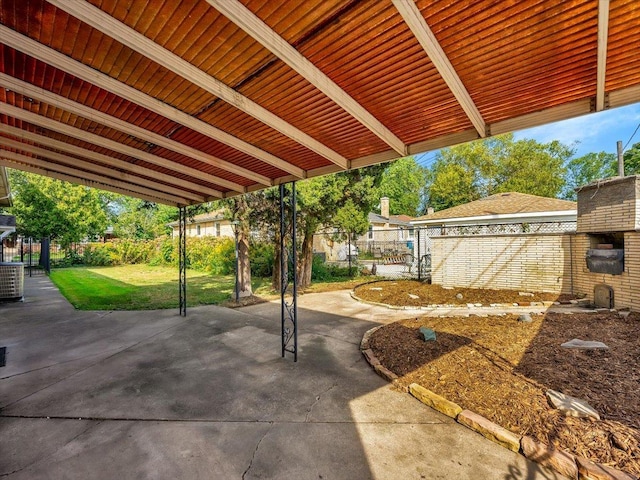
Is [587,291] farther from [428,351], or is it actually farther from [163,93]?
[163,93]

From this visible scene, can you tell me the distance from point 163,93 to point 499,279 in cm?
993

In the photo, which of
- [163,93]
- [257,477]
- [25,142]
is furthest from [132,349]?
[163,93]

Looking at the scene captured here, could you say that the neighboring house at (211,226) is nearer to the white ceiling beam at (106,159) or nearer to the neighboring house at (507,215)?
the neighboring house at (507,215)

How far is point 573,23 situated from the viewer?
2000 millimetres

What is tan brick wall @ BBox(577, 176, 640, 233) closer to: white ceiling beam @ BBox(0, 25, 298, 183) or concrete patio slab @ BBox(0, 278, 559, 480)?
concrete patio slab @ BBox(0, 278, 559, 480)

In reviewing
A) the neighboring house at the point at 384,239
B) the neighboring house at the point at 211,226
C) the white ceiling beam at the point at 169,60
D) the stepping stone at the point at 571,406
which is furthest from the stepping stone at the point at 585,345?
the neighboring house at the point at 211,226

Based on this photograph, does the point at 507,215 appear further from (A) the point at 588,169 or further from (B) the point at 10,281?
(A) the point at 588,169

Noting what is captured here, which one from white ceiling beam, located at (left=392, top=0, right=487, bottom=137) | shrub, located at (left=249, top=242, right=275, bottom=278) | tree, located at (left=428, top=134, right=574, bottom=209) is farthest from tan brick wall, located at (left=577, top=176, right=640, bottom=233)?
tree, located at (left=428, top=134, right=574, bottom=209)

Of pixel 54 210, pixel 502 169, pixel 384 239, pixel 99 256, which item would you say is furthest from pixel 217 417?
pixel 502 169

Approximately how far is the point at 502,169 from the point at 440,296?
25.1 meters

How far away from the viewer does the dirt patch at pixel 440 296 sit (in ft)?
25.8

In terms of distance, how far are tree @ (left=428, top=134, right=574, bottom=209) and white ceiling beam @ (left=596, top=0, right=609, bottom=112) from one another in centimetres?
2612

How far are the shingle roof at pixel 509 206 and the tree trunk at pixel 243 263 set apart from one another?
9.54 metres

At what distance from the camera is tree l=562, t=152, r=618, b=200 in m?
34.6
